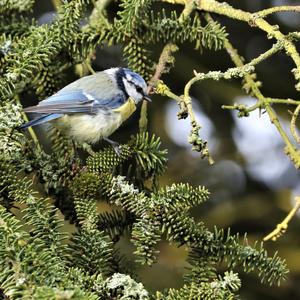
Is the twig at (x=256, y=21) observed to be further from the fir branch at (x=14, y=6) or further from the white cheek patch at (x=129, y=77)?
the fir branch at (x=14, y=6)

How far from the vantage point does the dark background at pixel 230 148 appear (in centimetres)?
267

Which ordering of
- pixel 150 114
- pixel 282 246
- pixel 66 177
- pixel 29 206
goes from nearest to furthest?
pixel 29 206
pixel 66 177
pixel 282 246
pixel 150 114

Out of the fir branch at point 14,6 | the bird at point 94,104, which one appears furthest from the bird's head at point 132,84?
the fir branch at point 14,6

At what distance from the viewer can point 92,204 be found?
1436 mm

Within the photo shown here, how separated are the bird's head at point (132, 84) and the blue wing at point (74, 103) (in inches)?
2.5

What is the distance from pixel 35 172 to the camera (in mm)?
1552

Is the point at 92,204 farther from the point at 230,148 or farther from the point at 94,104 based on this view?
the point at 230,148

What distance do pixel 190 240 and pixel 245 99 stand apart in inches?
55.4

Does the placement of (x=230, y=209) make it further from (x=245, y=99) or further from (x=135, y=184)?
(x=135, y=184)

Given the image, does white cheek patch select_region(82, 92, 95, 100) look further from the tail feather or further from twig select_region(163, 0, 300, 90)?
twig select_region(163, 0, 300, 90)

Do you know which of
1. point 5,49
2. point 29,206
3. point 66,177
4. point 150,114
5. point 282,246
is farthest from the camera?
point 150,114

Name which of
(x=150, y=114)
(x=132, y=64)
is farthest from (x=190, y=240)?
(x=150, y=114)

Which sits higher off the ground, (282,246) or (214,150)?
(214,150)

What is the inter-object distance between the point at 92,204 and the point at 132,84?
28.3 inches
